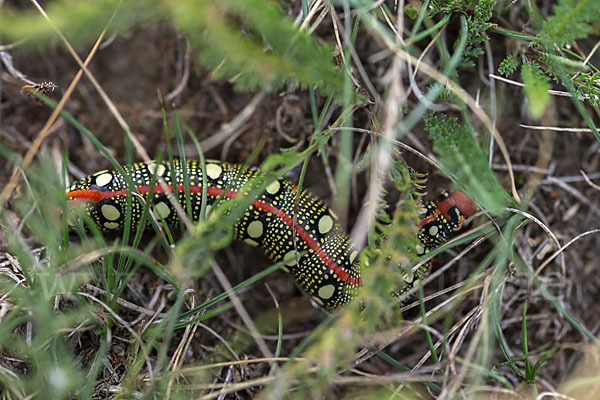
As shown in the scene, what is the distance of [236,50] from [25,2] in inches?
107

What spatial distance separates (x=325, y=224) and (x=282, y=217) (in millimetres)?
317

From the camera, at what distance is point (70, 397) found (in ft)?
9.51

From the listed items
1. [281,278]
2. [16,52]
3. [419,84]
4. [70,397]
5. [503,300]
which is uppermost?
[419,84]

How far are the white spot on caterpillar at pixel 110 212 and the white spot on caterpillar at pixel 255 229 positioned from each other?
92 centimetres

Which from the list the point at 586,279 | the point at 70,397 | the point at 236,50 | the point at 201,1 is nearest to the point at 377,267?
the point at 236,50

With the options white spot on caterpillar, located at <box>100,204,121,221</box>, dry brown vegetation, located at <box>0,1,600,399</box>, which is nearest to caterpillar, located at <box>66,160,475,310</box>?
white spot on caterpillar, located at <box>100,204,121,221</box>

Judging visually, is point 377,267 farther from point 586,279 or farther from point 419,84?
point 586,279

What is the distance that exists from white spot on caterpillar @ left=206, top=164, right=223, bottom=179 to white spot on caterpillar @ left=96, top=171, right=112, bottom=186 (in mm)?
679

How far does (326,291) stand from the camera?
3.48m

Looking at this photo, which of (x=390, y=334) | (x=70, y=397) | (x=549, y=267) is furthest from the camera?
(x=549, y=267)

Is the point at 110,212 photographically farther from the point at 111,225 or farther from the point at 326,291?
the point at 326,291

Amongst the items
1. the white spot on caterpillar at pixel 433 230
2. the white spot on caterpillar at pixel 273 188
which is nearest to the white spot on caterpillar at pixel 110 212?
the white spot on caterpillar at pixel 273 188

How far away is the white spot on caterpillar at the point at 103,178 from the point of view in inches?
136

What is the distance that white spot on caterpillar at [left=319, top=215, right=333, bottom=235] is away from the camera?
139 inches
